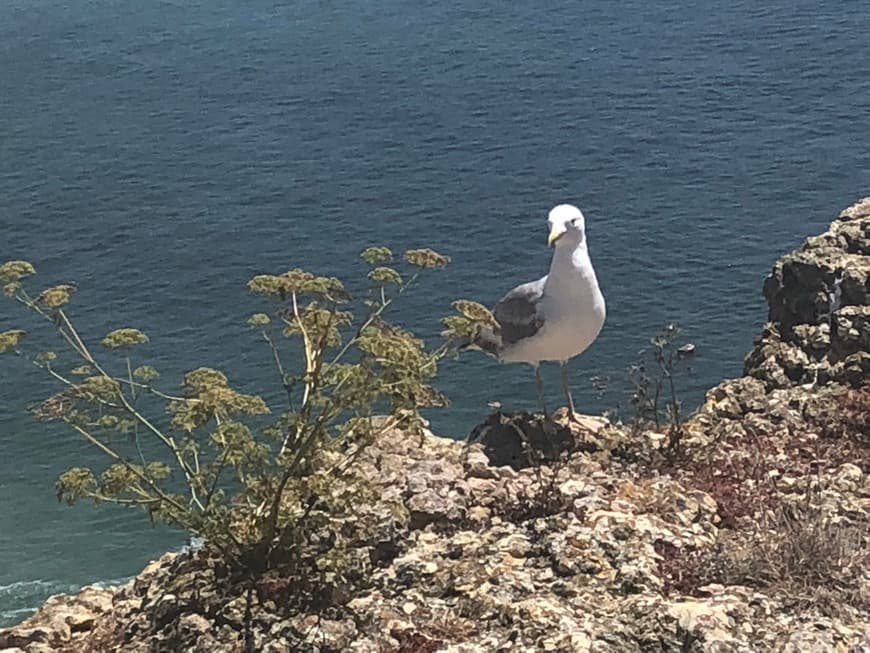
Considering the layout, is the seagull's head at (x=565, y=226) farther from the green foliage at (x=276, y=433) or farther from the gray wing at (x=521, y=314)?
the green foliage at (x=276, y=433)

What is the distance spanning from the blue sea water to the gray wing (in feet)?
40.8

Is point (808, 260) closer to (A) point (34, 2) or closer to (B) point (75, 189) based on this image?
(B) point (75, 189)

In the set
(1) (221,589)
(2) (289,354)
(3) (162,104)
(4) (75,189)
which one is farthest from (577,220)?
(3) (162,104)

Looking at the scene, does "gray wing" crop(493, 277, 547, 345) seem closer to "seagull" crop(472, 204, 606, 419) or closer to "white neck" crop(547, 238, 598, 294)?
"seagull" crop(472, 204, 606, 419)

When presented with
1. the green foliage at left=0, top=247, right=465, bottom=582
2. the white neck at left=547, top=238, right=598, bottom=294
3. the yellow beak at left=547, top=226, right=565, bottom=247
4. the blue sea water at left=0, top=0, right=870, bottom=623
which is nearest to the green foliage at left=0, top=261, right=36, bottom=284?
the green foliage at left=0, top=247, right=465, bottom=582

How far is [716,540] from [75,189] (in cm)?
3491

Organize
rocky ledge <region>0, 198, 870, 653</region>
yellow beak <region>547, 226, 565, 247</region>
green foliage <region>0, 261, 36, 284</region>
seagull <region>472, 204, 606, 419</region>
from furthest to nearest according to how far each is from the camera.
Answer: seagull <region>472, 204, 606, 419</region> → yellow beak <region>547, 226, 565, 247</region> → green foliage <region>0, 261, 36, 284</region> → rocky ledge <region>0, 198, 870, 653</region>

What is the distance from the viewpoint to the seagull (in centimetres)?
1208

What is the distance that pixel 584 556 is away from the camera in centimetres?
895

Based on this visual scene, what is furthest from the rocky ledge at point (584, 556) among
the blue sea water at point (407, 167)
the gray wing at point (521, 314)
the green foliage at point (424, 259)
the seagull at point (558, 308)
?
the blue sea water at point (407, 167)

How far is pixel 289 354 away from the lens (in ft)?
94.5

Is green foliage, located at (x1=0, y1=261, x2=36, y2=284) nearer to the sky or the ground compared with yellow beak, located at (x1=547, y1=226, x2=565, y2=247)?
nearer to the sky

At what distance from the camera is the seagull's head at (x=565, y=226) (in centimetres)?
1192

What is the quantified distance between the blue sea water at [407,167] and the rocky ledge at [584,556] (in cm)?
1330
